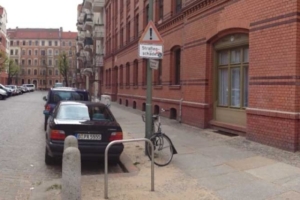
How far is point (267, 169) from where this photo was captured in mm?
7199

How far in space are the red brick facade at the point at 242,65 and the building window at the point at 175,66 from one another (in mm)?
52

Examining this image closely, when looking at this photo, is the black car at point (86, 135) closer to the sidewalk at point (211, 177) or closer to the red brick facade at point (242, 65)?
the sidewalk at point (211, 177)

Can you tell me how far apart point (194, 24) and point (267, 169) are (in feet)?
27.6

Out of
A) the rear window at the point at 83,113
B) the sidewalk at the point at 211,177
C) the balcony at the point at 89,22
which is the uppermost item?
the balcony at the point at 89,22

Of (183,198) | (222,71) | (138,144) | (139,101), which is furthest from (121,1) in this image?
(183,198)

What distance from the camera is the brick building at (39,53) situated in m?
121

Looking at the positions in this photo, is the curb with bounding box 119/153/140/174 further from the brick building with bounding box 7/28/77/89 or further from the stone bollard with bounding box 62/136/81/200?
the brick building with bounding box 7/28/77/89

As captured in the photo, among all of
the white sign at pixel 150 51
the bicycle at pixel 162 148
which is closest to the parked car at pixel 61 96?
the white sign at pixel 150 51

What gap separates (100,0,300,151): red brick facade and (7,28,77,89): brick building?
107039 millimetres

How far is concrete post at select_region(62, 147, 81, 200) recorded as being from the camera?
16.0 feet

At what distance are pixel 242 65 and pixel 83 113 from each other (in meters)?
5.61

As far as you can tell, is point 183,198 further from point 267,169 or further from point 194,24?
point 194,24

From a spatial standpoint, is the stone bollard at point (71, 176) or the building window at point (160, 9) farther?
the building window at point (160, 9)

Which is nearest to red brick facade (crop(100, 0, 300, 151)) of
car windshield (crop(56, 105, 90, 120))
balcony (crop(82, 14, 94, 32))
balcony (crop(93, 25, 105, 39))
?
car windshield (crop(56, 105, 90, 120))
